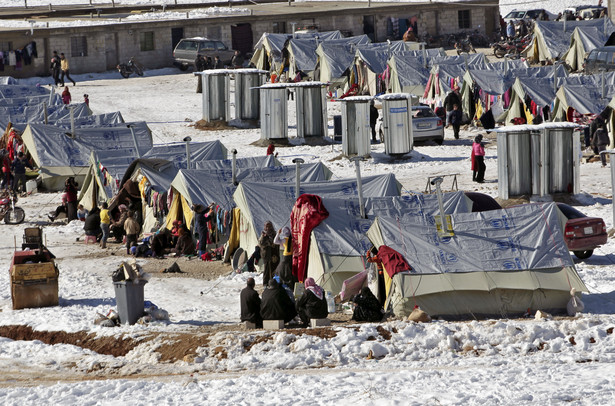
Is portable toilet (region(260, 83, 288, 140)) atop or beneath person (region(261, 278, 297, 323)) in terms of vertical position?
atop

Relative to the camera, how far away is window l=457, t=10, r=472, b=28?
5597 cm

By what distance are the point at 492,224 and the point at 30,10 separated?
163 feet

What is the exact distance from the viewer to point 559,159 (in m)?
24.0

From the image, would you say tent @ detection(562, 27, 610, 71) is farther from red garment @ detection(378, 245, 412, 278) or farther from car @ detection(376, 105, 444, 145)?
red garment @ detection(378, 245, 412, 278)

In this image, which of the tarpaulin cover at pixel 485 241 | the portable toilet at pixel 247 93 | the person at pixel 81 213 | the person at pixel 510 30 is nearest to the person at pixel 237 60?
the portable toilet at pixel 247 93

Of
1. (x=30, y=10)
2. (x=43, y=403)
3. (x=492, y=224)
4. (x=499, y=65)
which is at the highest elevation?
(x=30, y=10)

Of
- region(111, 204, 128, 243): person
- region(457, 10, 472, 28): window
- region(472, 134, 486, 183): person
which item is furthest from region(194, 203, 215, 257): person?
region(457, 10, 472, 28): window

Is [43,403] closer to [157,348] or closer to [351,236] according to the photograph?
[157,348]

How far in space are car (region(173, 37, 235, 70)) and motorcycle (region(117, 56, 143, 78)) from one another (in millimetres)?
1694

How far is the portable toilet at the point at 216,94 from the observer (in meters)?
36.1

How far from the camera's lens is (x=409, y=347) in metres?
14.1

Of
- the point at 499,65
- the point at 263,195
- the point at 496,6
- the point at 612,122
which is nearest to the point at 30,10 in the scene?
the point at 496,6

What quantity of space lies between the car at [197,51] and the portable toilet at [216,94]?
11.7 m

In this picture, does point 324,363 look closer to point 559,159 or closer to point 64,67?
point 559,159
